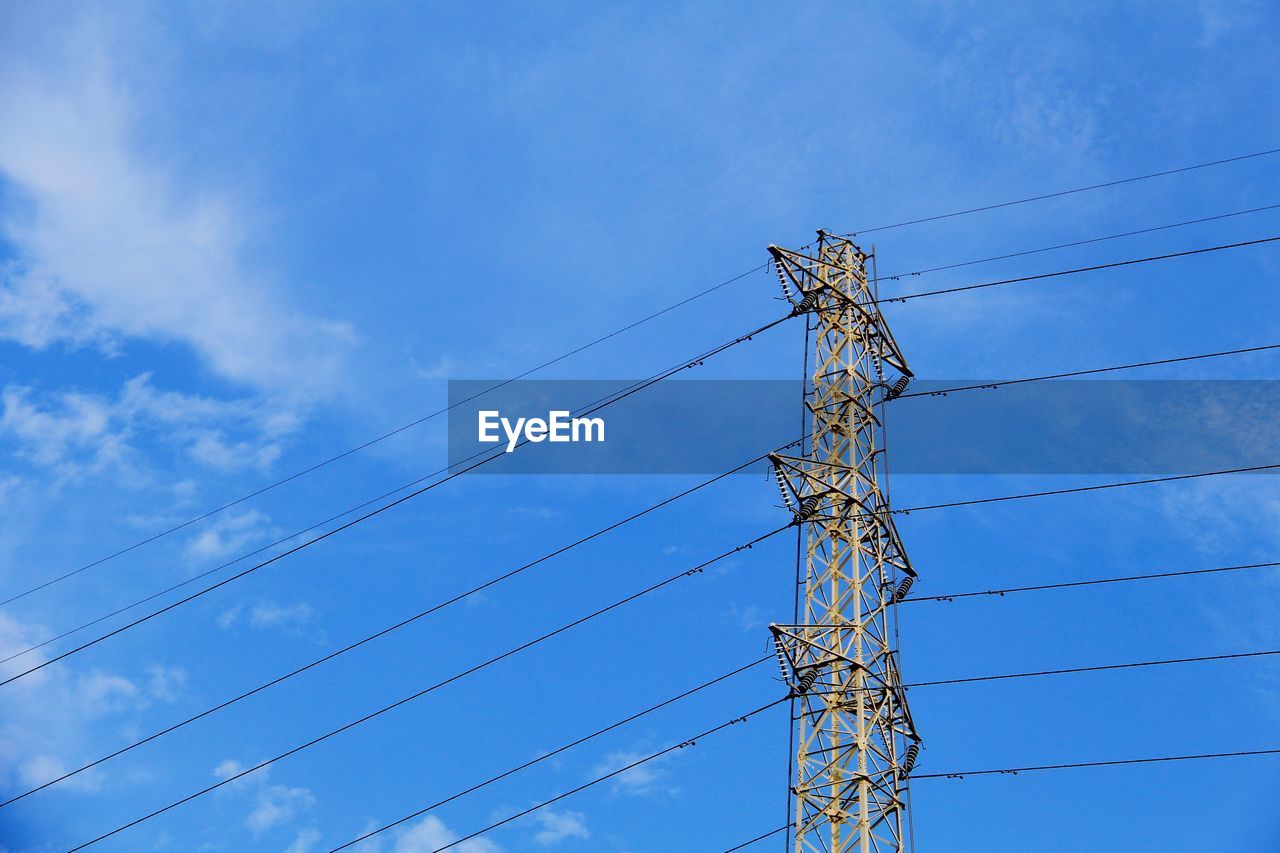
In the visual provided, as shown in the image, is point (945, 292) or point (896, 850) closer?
point (896, 850)

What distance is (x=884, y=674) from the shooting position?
40469mm

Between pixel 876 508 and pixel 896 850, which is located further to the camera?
pixel 876 508

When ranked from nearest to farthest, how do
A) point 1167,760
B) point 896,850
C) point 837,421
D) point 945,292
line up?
point 896,850
point 1167,760
point 837,421
point 945,292

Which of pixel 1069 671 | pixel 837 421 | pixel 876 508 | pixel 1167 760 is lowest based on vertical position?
pixel 1167 760

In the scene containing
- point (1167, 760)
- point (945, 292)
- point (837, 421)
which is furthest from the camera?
point (945, 292)

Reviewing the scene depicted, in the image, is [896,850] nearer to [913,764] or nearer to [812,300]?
[913,764]

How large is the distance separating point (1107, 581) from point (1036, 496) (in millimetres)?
3263

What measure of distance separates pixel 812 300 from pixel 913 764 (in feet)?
46.2

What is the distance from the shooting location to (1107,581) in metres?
45.0

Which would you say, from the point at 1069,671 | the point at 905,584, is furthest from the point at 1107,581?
the point at 905,584

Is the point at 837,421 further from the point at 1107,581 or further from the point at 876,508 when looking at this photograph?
the point at 1107,581

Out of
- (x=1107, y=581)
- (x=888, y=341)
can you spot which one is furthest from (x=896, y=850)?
(x=888, y=341)

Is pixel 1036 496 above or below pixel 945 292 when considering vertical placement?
below

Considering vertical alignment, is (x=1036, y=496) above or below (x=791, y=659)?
above
